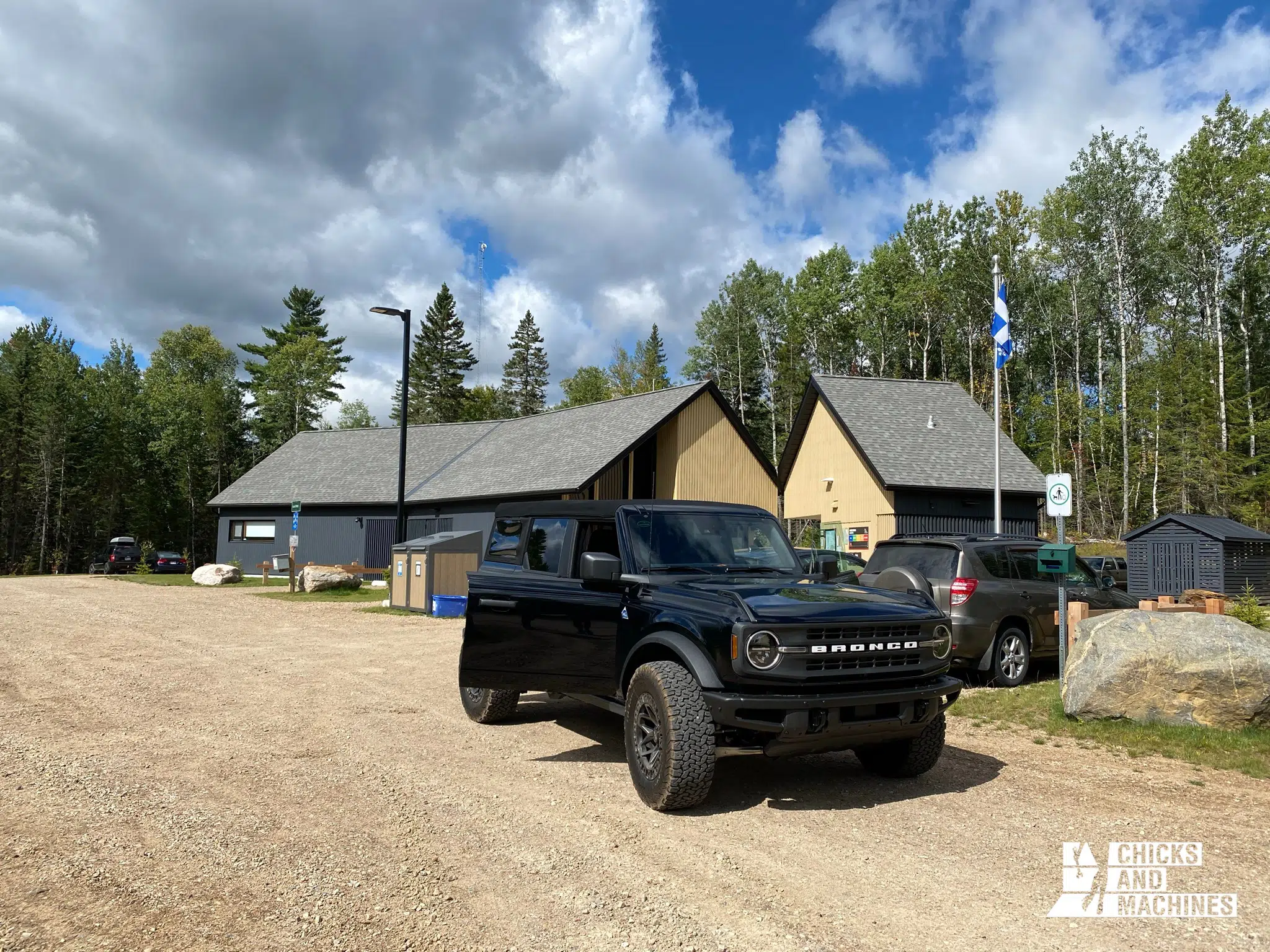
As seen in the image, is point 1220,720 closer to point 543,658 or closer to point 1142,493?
point 543,658

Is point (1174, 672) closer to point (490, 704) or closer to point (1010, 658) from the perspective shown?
point (1010, 658)

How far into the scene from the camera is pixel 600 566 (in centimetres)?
596

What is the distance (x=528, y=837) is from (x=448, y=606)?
15368mm

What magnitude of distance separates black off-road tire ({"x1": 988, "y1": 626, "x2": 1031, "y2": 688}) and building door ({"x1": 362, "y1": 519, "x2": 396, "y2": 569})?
28.4 m

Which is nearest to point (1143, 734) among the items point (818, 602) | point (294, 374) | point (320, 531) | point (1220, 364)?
point (818, 602)

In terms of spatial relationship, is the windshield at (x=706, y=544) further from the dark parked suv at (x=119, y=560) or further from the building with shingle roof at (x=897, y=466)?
the dark parked suv at (x=119, y=560)

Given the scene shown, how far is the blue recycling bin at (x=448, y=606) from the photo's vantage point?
1981 cm

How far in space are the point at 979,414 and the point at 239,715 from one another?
2888cm

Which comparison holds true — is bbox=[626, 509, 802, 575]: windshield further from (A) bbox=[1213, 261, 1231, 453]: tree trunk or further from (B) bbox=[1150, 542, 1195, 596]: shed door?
(A) bbox=[1213, 261, 1231, 453]: tree trunk

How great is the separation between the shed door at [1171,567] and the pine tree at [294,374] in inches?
2306

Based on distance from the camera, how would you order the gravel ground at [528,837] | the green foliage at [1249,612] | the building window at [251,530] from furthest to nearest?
1. the building window at [251,530]
2. the green foliage at [1249,612]
3. the gravel ground at [528,837]

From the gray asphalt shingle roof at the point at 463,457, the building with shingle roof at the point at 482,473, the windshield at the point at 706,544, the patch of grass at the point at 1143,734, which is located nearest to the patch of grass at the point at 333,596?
the building with shingle roof at the point at 482,473

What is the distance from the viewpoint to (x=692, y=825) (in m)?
5.24

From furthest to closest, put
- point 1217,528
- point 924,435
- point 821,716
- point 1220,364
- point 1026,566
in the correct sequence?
point 1220,364
point 924,435
point 1217,528
point 1026,566
point 821,716
